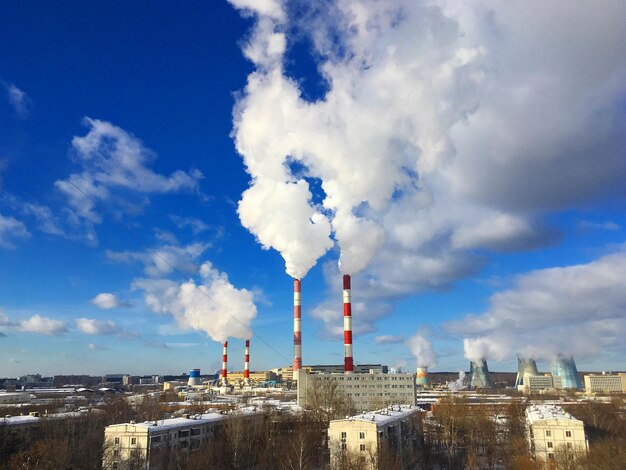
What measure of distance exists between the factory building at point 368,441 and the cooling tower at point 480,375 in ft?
378

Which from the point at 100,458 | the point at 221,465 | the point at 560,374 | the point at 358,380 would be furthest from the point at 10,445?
the point at 560,374

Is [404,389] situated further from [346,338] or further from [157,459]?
[157,459]

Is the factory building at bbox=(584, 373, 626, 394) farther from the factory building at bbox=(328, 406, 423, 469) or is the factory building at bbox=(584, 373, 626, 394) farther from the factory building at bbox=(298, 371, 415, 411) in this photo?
the factory building at bbox=(328, 406, 423, 469)

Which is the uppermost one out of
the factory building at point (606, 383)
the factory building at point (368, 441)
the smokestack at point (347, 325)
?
the smokestack at point (347, 325)

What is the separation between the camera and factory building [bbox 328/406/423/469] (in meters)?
28.7

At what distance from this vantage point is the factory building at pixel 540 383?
132000 millimetres

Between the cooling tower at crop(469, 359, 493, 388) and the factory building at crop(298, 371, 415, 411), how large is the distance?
255 feet

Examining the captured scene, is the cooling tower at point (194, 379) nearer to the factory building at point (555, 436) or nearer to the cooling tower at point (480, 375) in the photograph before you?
the cooling tower at point (480, 375)

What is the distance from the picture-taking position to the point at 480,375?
143 m

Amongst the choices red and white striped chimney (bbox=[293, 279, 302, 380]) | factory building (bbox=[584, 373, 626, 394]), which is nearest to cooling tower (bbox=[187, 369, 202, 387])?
red and white striped chimney (bbox=[293, 279, 302, 380])

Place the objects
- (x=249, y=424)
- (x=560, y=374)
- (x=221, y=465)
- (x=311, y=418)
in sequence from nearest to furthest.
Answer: (x=221, y=465) → (x=249, y=424) → (x=311, y=418) → (x=560, y=374)

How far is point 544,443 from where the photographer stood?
3161 centimetres

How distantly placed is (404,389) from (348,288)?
16.8 meters

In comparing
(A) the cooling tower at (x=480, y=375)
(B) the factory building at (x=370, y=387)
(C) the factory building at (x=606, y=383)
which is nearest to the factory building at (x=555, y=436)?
(B) the factory building at (x=370, y=387)
